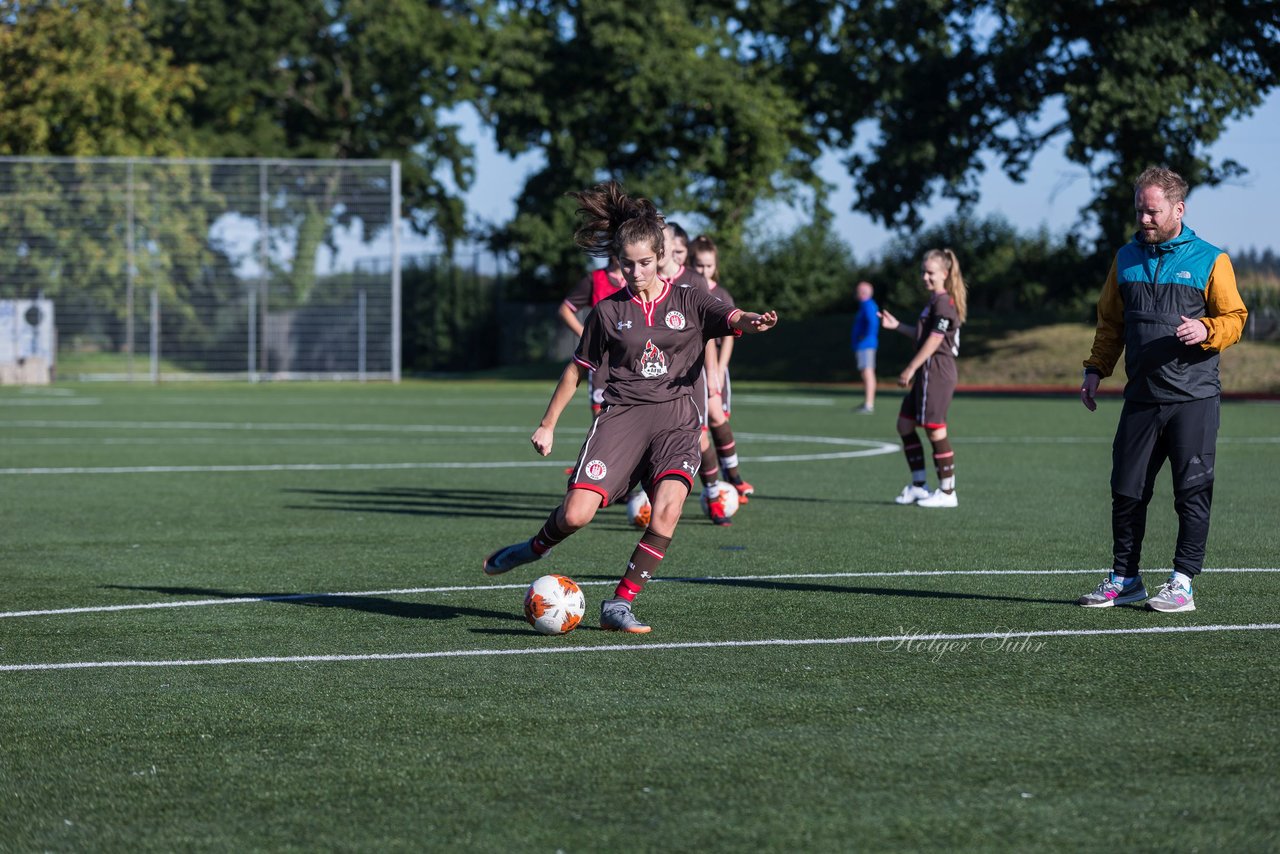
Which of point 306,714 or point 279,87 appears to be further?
point 279,87

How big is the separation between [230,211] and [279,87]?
1572 cm

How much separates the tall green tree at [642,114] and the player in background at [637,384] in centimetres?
3994

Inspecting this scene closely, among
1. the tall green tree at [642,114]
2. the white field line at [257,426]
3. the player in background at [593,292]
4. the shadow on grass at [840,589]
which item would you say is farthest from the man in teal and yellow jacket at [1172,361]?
the tall green tree at [642,114]

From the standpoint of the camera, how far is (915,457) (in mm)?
13008

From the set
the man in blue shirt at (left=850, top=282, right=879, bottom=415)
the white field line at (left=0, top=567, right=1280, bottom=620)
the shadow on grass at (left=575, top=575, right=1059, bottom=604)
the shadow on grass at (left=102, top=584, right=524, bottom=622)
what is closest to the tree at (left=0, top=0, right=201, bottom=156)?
the man in blue shirt at (left=850, top=282, right=879, bottom=415)

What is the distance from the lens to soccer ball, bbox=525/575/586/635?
6930 mm

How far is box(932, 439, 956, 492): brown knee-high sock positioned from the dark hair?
18.7ft

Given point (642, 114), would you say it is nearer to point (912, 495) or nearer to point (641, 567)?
point (912, 495)

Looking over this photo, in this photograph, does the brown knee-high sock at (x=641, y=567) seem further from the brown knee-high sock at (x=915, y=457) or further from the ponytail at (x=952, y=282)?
the ponytail at (x=952, y=282)

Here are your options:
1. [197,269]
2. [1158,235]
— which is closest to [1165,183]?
[1158,235]

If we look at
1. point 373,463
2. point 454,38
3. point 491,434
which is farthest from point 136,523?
point 454,38

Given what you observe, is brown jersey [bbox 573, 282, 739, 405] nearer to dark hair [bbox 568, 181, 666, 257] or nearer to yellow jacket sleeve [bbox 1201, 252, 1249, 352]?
dark hair [bbox 568, 181, 666, 257]

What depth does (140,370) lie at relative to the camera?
3950cm

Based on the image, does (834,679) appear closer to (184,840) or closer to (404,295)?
(184,840)
